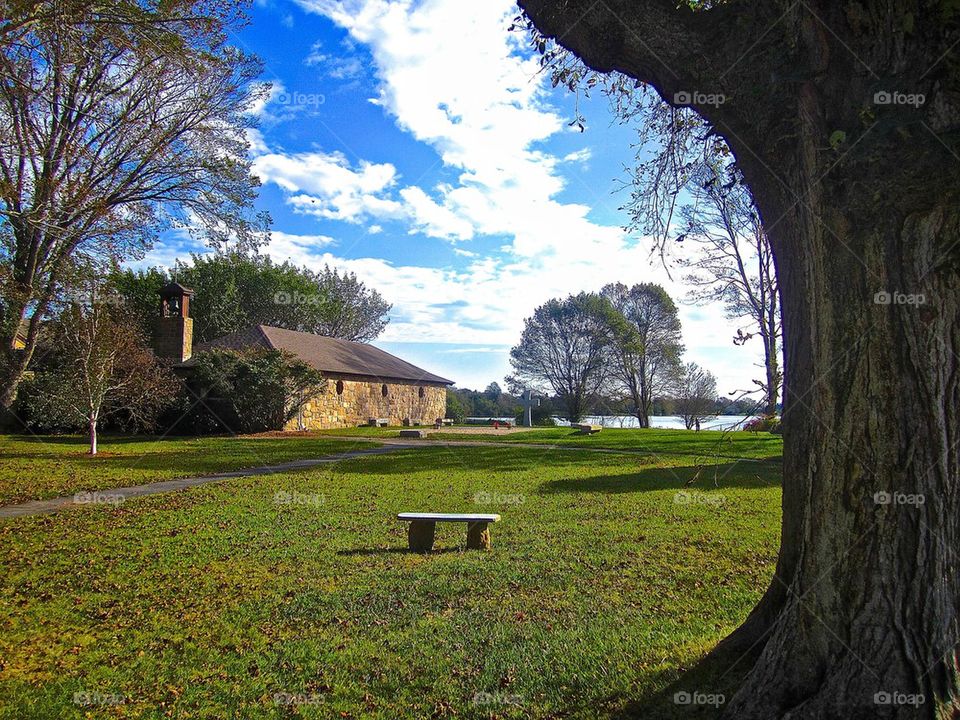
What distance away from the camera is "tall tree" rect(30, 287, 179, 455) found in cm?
1728

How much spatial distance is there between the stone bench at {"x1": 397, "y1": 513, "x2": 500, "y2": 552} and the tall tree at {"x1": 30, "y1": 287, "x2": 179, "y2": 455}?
43.9 feet

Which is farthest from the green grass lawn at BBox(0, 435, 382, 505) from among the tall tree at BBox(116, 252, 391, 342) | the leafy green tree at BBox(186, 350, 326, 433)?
the tall tree at BBox(116, 252, 391, 342)

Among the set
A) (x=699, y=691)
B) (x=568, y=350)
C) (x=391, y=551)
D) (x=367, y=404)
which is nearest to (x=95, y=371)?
(x=391, y=551)

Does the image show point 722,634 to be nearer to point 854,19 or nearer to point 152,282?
point 854,19

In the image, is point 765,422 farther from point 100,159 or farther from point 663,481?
point 100,159

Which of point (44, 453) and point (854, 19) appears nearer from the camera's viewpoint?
point (854, 19)

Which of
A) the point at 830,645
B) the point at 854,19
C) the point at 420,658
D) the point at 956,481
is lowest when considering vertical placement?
the point at 420,658

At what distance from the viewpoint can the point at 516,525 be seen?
889 cm

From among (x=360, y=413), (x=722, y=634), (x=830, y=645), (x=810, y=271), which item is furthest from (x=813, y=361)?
(x=360, y=413)

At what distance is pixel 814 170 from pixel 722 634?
3397 mm

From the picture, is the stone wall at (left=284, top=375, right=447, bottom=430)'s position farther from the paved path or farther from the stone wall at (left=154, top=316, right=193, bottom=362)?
the stone wall at (left=154, top=316, right=193, bottom=362)

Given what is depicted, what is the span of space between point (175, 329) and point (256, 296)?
Result: 18.5m

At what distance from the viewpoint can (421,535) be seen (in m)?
7.68

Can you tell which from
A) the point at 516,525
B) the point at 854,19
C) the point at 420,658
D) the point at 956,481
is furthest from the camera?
the point at 516,525
